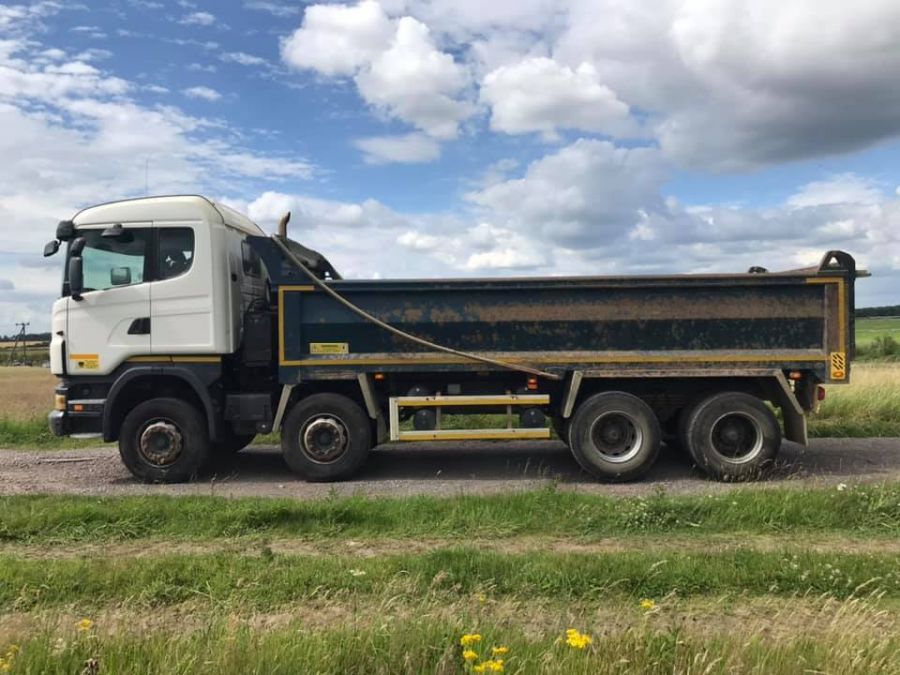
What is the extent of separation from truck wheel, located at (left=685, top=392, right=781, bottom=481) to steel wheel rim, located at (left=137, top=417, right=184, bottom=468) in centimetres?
584

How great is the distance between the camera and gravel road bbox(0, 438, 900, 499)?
307 inches

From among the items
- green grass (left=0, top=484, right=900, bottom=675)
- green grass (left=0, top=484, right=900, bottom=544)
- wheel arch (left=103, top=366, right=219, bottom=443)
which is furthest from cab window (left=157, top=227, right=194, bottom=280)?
green grass (left=0, top=484, right=900, bottom=544)

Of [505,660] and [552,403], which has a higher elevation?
[552,403]

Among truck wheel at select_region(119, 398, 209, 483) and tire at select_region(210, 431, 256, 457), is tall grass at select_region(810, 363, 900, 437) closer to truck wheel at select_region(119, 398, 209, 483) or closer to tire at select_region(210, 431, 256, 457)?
tire at select_region(210, 431, 256, 457)

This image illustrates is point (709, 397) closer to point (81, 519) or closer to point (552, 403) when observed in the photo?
point (552, 403)

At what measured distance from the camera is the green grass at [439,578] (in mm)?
4301

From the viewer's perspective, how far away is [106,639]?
328cm

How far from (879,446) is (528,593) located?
7.84m

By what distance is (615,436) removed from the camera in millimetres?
8117

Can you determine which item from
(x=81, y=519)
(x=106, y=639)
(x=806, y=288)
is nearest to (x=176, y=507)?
(x=81, y=519)

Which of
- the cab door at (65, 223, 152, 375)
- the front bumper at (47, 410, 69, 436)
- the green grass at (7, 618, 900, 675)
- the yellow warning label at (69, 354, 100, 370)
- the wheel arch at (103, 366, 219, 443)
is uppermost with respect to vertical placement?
the cab door at (65, 223, 152, 375)

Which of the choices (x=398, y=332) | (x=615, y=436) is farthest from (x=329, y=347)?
(x=615, y=436)

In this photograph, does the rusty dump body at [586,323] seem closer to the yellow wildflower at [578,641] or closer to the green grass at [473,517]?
the green grass at [473,517]

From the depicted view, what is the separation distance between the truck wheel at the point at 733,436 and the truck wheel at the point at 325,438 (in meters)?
3.76
